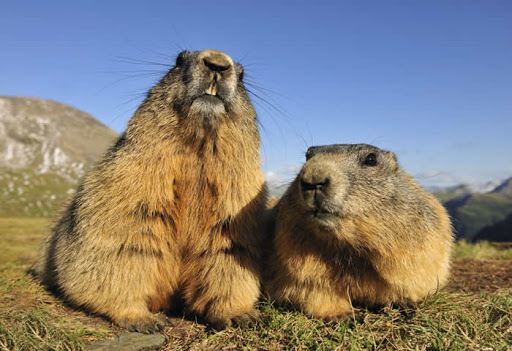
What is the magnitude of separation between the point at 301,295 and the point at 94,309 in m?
2.51

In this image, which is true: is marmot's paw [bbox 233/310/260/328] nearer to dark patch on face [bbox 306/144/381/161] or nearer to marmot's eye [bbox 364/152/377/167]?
dark patch on face [bbox 306/144/381/161]

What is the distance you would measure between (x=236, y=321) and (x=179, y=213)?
142 cm

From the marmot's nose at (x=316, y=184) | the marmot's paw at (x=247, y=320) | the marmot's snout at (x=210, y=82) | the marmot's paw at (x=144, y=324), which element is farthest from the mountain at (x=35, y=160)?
the marmot's nose at (x=316, y=184)

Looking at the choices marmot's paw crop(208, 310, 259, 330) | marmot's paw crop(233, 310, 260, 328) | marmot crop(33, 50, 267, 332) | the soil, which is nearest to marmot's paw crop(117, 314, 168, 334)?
marmot crop(33, 50, 267, 332)

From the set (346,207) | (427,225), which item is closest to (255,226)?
(346,207)

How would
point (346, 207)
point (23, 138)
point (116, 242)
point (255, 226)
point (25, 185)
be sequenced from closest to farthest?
1. point (346, 207)
2. point (116, 242)
3. point (255, 226)
4. point (25, 185)
5. point (23, 138)

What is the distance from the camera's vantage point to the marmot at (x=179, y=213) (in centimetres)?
438

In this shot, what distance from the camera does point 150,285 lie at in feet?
14.7

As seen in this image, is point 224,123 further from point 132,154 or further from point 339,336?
point 339,336

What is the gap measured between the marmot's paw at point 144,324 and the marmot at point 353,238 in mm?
1421

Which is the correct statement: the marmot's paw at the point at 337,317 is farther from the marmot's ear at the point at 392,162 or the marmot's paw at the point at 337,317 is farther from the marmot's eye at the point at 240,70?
the marmot's eye at the point at 240,70

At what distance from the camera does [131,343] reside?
402 centimetres

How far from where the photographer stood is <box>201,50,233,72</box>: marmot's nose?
4.28 m

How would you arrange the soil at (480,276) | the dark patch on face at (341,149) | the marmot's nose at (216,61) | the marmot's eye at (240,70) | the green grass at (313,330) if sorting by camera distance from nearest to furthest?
the green grass at (313,330)
the marmot's nose at (216,61)
the dark patch on face at (341,149)
the marmot's eye at (240,70)
the soil at (480,276)
